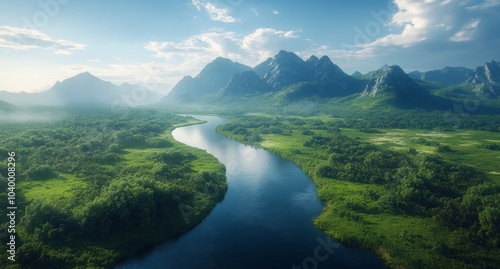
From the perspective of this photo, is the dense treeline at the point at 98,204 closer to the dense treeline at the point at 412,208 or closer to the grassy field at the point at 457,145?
the dense treeline at the point at 412,208

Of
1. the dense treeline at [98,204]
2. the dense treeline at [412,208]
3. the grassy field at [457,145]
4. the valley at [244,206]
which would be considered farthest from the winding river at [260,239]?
the grassy field at [457,145]

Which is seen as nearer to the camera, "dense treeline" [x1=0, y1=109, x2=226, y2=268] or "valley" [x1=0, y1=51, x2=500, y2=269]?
"dense treeline" [x1=0, y1=109, x2=226, y2=268]

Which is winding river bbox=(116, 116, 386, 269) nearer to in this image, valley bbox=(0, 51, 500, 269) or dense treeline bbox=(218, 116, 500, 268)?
valley bbox=(0, 51, 500, 269)

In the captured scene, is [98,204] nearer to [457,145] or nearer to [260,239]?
[260,239]

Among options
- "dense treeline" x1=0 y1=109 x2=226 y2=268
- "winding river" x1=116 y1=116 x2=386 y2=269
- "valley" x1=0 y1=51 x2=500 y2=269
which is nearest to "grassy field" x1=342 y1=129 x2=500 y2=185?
"valley" x1=0 y1=51 x2=500 y2=269

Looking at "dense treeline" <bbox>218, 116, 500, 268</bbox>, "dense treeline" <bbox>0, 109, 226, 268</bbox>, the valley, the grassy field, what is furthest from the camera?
the grassy field

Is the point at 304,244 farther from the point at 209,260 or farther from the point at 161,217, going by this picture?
the point at 161,217

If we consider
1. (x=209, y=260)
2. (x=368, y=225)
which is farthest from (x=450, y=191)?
(x=209, y=260)

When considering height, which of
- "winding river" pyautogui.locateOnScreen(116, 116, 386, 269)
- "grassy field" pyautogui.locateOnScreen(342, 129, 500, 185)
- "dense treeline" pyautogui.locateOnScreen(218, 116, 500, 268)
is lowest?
"winding river" pyautogui.locateOnScreen(116, 116, 386, 269)
